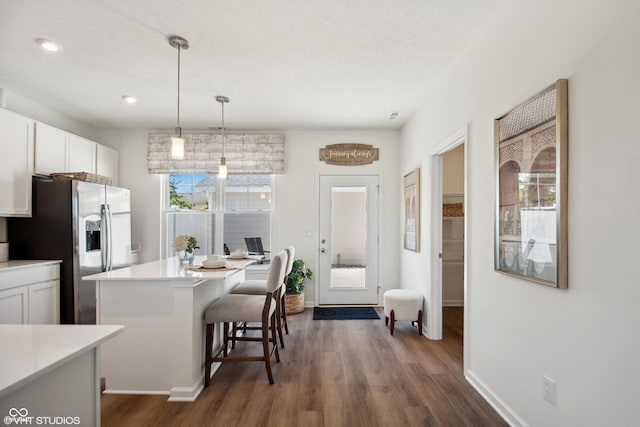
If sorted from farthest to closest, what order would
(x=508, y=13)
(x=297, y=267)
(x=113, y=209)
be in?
(x=297, y=267)
(x=113, y=209)
(x=508, y=13)

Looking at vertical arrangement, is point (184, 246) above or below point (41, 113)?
below

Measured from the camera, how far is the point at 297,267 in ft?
16.0

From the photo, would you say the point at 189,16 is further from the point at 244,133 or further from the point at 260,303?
the point at 244,133

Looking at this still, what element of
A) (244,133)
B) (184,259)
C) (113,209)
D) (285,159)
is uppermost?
(244,133)

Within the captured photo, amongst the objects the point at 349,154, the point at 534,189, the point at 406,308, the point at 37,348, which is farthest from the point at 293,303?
the point at 37,348

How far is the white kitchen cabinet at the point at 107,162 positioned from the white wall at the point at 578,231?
4560 mm

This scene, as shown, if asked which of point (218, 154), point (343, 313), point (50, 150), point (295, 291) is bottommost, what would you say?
point (343, 313)

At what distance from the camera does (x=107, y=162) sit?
481cm

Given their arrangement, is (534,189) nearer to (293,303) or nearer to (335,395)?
(335,395)

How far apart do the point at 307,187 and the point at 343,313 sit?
184 cm

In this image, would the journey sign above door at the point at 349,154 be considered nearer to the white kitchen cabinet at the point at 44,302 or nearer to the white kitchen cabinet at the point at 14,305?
the white kitchen cabinet at the point at 44,302

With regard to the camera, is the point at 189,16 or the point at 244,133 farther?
the point at 244,133

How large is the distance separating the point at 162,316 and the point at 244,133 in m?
3.23

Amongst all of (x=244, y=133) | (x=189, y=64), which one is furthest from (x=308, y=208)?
(x=189, y=64)
